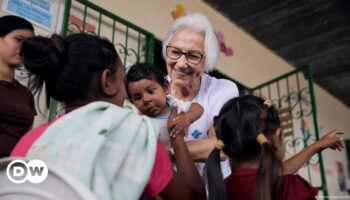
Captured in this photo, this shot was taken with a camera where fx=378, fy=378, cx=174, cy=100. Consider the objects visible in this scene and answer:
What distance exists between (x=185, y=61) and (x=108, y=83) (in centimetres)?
85

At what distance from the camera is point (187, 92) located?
1821 millimetres

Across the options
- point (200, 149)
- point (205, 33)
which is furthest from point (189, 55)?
point (200, 149)

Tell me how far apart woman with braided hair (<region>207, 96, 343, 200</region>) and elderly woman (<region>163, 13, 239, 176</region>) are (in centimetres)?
35

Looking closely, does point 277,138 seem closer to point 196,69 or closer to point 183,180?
point 183,180

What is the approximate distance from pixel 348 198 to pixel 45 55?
5.08 meters

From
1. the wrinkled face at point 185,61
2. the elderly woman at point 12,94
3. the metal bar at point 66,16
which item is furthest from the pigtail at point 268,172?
the metal bar at point 66,16

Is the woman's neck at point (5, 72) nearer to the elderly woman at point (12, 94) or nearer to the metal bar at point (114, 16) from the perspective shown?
the elderly woman at point (12, 94)

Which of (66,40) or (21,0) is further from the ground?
(21,0)

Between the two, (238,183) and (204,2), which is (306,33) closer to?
(204,2)

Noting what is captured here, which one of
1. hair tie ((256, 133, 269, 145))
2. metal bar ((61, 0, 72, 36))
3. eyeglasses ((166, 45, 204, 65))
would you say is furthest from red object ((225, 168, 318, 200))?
metal bar ((61, 0, 72, 36))

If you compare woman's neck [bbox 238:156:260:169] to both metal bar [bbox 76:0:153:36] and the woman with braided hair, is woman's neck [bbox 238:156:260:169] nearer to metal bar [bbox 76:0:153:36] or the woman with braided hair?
the woman with braided hair

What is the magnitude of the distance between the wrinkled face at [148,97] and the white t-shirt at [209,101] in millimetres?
164

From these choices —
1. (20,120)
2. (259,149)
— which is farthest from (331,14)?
(20,120)

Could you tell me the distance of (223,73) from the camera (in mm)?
3678
